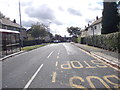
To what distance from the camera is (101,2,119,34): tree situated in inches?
1143

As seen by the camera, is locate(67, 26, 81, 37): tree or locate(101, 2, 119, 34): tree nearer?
locate(101, 2, 119, 34): tree

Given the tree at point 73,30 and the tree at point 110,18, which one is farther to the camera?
the tree at point 73,30

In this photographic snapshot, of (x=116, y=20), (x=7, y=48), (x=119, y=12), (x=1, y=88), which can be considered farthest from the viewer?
(x=119, y=12)

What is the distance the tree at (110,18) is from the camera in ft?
95.2

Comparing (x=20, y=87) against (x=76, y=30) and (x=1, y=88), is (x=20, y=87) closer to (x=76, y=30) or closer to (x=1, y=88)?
(x=1, y=88)

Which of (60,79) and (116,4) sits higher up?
(116,4)

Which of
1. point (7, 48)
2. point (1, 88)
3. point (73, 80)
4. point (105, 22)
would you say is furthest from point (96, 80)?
point (105, 22)

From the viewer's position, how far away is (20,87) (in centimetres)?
603

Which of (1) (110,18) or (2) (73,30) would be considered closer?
(1) (110,18)

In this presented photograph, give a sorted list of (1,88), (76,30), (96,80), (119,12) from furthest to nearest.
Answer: (76,30) < (119,12) < (96,80) < (1,88)

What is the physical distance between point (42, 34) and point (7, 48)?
58.3 meters

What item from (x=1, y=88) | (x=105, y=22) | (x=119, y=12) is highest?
(x=119, y=12)

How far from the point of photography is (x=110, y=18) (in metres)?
29.2

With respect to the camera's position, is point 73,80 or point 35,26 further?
point 35,26
